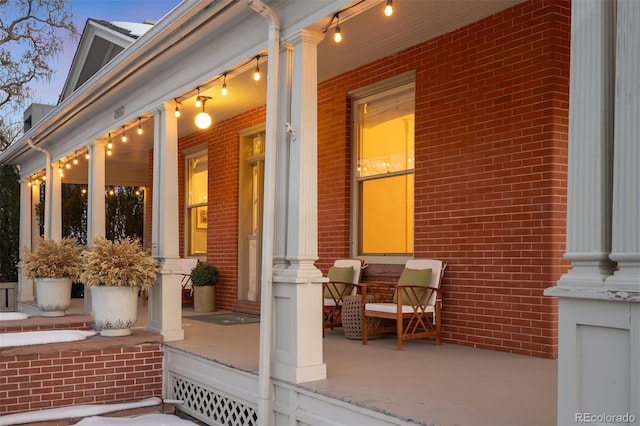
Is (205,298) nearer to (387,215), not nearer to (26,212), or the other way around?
(387,215)

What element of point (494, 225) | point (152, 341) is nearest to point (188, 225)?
point (152, 341)

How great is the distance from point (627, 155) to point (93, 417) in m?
4.80

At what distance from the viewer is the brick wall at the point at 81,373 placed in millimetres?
5430

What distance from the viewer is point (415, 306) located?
557 centimetres

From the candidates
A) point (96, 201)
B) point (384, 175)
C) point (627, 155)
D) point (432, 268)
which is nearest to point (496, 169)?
point (432, 268)

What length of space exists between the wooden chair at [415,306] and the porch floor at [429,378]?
Result: 5.2 inches

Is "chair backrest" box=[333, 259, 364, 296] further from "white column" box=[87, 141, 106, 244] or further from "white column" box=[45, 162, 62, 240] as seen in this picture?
"white column" box=[45, 162, 62, 240]

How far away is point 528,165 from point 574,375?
2983mm

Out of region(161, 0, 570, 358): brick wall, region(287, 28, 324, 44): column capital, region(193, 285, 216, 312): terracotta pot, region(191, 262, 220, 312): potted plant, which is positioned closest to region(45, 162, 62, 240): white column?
region(191, 262, 220, 312): potted plant

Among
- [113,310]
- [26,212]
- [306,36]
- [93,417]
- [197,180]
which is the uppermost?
[306,36]

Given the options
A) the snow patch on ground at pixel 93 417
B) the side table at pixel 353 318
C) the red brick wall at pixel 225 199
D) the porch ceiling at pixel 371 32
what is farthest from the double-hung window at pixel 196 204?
the snow patch on ground at pixel 93 417

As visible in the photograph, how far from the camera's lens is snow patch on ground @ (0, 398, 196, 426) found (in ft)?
17.0

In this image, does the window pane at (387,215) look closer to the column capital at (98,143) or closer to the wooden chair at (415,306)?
the wooden chair at (415,306)

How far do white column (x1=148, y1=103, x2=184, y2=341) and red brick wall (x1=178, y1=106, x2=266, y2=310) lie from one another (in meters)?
2.60
